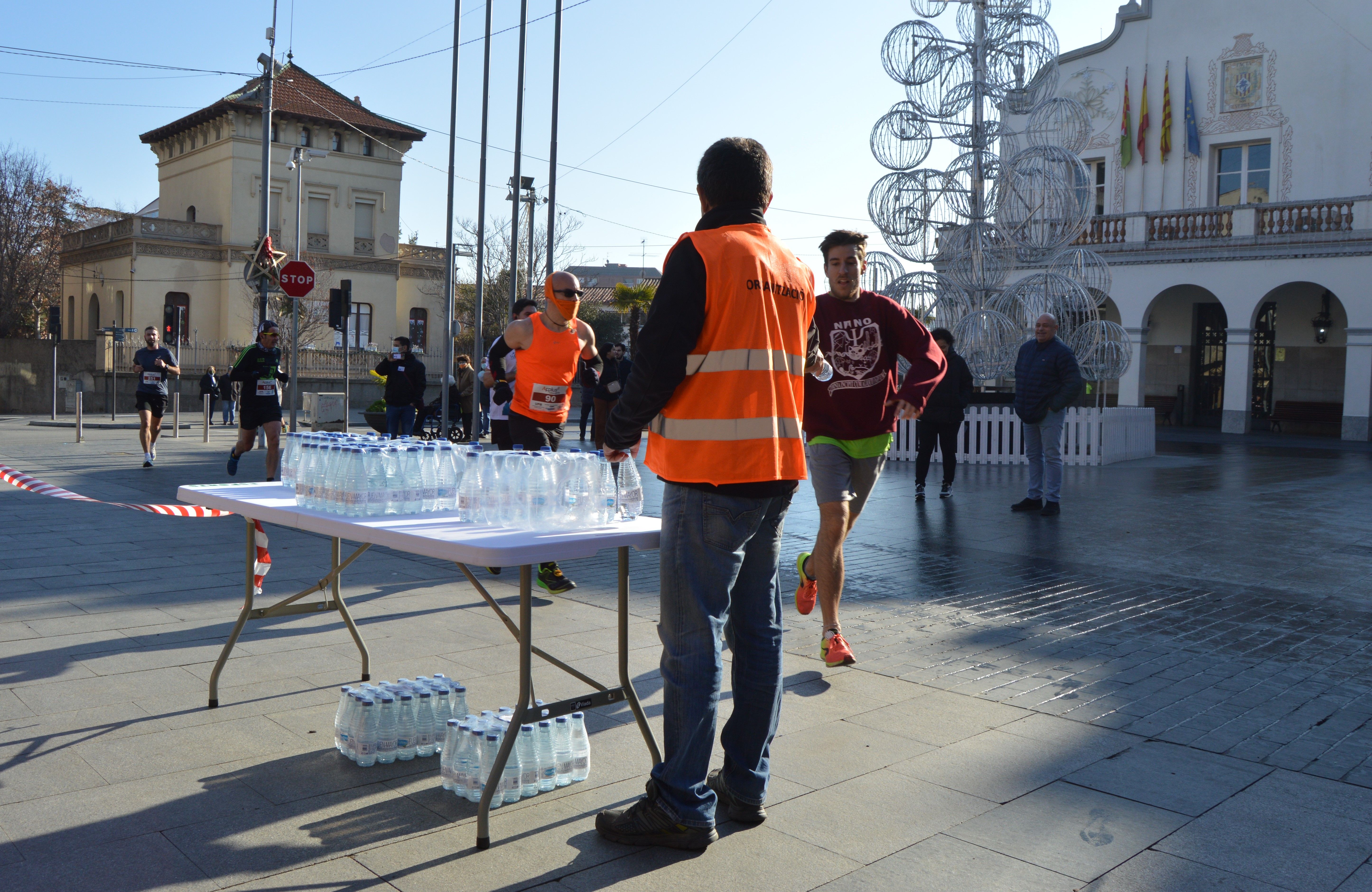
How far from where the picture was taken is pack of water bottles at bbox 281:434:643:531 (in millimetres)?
3779

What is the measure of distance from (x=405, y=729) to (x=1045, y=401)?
9251mm

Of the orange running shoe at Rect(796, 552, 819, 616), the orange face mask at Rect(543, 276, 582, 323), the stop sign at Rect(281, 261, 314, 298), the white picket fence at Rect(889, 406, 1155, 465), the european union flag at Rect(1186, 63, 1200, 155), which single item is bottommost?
the orange running shoe at Rect(796, 552, 819, 616)

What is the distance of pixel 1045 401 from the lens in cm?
1180

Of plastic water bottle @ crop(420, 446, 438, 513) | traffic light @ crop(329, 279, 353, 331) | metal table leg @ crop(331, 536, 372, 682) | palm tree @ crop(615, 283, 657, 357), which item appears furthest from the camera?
palm tree @ crop(615, 283, 657, 357)

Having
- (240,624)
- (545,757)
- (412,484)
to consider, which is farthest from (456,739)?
(240,624)

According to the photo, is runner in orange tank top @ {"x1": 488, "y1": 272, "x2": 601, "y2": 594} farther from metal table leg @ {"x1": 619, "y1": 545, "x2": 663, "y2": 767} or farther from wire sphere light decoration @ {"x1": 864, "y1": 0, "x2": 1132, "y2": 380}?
wire sphere light decoration @ {"x1": 864, "y1": 0, "x2": 1132, "y2": 380}

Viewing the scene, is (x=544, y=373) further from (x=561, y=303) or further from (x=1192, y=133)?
(x=1192, y=133)

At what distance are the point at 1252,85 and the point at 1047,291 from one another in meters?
14.3

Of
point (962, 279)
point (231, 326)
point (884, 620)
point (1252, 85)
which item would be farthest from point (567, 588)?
point (231, 326)

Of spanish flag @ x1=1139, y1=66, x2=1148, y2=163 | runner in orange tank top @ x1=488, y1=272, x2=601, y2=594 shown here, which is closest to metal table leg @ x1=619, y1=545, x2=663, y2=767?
runner in orange tank top @ x1=488, y1=272, x2=601, y2=594

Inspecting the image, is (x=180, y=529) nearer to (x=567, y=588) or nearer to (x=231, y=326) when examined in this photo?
(x=567, y=588)

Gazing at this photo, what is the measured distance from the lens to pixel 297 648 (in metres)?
5.59

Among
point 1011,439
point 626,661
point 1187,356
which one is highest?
point 1187,356

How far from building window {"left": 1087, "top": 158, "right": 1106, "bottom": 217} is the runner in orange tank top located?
28888 mm
